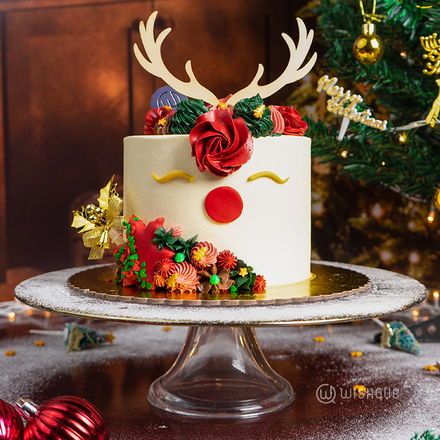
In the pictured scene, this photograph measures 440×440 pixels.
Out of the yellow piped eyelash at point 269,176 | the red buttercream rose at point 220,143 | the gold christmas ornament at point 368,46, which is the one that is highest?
the gold christmas ornament at point 368,46

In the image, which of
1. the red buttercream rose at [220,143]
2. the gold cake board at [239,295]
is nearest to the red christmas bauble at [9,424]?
the gold cake board at [239,295]

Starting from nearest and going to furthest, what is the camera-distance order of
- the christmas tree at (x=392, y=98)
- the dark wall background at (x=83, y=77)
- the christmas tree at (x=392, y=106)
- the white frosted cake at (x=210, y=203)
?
the white frosted cake at (x=210, y=203), the christmas tree at (x=392, y=106), the christmas tree at (x=392, y=98), the dark wall background at (x=83, y=77)

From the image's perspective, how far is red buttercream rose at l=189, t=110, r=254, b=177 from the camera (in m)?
1.53

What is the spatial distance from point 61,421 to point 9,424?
0.47ft

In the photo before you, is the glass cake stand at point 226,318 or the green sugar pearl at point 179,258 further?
the green sugar pearl at point 179,258

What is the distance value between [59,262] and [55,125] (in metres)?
0.80

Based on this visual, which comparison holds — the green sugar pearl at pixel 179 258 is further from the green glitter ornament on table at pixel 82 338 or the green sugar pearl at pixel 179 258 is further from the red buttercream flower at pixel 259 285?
the green glitter ornament on table at pixel 82 338

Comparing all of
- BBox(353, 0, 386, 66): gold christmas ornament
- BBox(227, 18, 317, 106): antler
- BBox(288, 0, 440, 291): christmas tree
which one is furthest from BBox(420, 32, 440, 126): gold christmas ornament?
BBox(227, 18, 317, 106): antler

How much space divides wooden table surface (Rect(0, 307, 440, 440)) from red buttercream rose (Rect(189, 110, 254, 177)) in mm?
730

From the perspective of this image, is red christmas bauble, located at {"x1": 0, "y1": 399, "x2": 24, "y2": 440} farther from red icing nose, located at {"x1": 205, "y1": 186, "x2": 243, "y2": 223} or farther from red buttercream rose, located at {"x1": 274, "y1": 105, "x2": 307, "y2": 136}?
red buttercream rose, located at {"x1": 274, "y1": 105, "x2": 307, "y2": 136}

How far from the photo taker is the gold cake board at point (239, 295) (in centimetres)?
147

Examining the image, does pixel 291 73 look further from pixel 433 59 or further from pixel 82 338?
pixel 82 338

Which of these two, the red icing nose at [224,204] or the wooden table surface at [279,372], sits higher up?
the red icing nose at [224,204]

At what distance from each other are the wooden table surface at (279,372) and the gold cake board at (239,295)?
0.39 m
